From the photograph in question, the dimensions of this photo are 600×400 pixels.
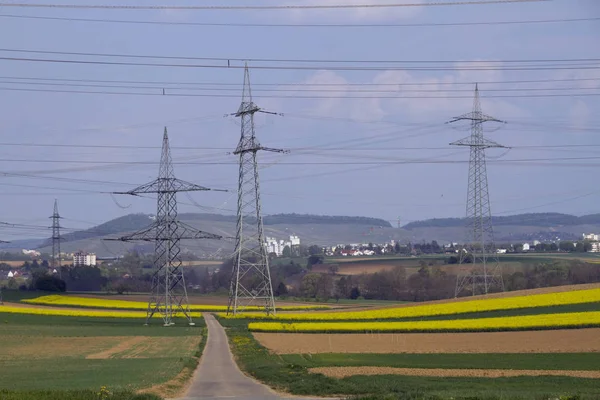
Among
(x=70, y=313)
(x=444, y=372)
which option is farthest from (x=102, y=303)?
(x=444, y=372)

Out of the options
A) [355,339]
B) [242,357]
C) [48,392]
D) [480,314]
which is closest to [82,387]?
[48,392]

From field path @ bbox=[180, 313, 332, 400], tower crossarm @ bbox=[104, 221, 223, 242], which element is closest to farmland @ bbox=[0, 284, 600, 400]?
field path @ bbox=[180, 313, 332, 400]

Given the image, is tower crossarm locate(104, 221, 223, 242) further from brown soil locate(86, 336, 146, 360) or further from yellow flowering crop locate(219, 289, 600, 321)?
brown soil locate(86, 336, 146, 360)

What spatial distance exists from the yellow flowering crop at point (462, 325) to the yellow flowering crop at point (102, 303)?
86.3 feet

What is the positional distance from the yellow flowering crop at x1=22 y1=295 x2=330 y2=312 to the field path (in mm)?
49199

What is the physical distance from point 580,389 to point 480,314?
41195 millimetres

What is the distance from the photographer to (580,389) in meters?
Result: 28.2

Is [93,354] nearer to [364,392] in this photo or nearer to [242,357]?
[242,357]

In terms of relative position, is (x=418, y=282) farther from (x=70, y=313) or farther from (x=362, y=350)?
(x=362, y=350)

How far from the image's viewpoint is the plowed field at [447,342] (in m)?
46.0

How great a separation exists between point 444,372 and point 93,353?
22.3 m

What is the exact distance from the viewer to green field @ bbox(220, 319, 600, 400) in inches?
1027

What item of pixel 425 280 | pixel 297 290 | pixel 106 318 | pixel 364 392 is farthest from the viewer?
pixel 297 290

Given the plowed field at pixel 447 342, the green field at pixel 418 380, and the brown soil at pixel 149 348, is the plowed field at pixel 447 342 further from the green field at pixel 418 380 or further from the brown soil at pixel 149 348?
the brown soil at pixel 149 348
